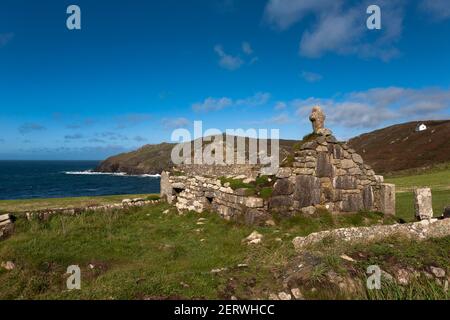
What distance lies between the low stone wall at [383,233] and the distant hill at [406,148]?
5504 centimetres

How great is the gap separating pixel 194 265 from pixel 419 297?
5.66m

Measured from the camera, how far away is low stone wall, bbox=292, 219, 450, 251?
9.54 metres

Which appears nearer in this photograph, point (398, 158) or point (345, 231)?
point (345, 231)

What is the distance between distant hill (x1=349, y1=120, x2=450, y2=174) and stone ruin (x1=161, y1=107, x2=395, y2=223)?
51187mm

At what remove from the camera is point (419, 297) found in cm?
666

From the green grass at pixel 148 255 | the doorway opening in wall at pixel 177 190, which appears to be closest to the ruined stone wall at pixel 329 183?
the green grass at pixel 148 255

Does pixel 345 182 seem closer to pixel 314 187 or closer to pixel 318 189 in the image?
pixel 318 189

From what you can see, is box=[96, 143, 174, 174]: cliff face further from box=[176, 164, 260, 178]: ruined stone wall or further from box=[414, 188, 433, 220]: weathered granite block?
box=[414, 188, 433, 220]: weathered granite block

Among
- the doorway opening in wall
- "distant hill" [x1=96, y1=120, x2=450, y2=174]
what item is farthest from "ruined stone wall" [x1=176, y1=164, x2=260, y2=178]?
"distant hill" [x1=96, y1=120, x2=450, y2=174]

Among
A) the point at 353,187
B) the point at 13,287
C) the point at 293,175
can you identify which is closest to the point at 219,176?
the point at 293,175

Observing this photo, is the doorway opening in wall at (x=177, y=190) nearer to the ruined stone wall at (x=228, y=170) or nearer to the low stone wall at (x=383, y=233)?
the ruined stone wall at (x=228, y=170)

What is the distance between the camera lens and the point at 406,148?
8100 centimetres
